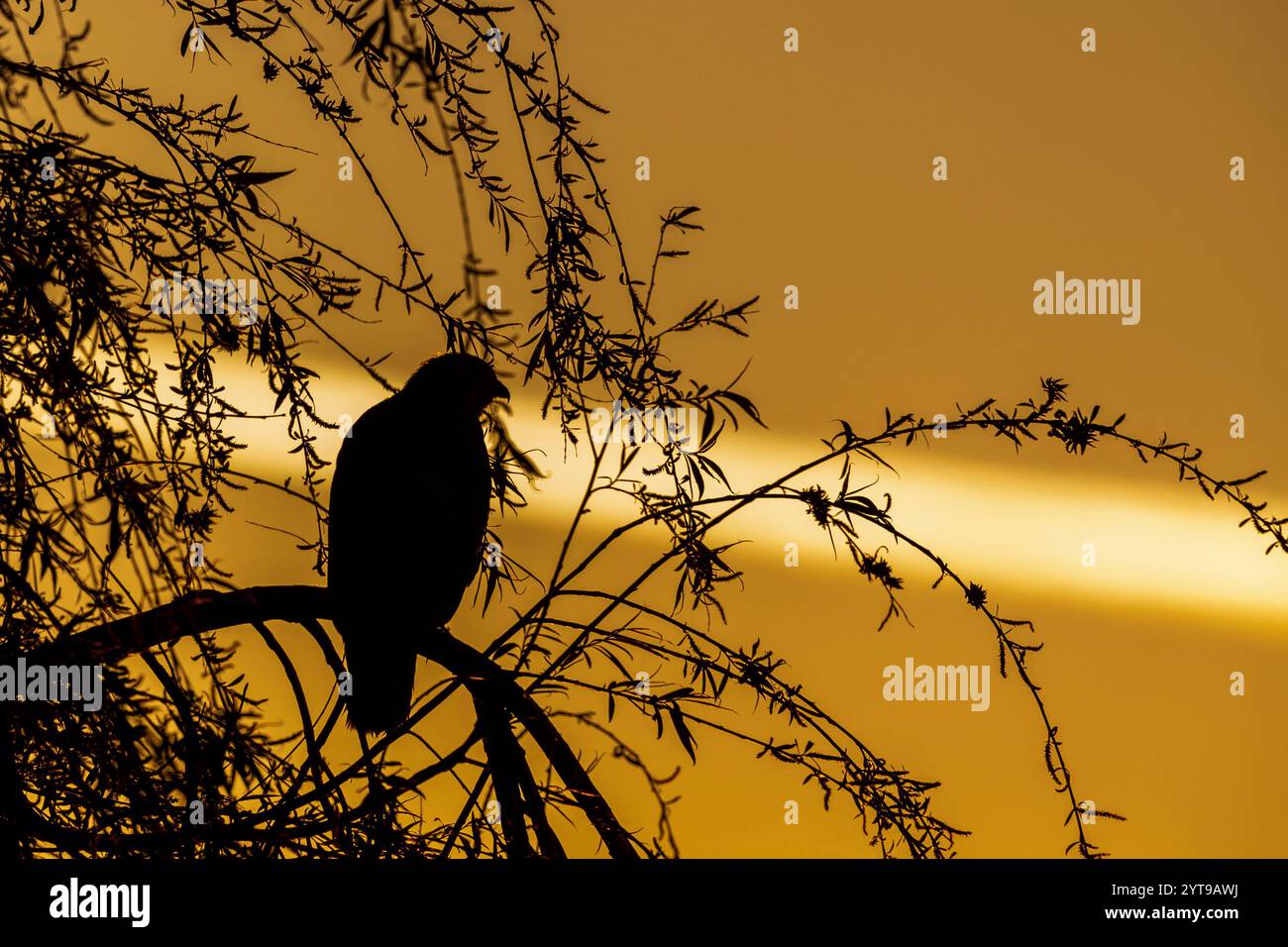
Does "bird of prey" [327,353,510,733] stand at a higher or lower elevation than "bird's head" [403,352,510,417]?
lower

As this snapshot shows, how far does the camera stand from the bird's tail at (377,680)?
1.92 meters

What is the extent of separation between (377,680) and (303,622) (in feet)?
1.75

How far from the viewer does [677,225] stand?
4.07ft

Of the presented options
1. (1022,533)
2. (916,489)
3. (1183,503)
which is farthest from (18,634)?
(1183,503)

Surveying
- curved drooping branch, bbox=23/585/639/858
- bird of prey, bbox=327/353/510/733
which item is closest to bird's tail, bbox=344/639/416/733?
bird of prey, bbox=327/353/510/733

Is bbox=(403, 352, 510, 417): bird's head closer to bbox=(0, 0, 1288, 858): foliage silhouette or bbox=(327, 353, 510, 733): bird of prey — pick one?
bbox=(327, 353, 510, 733): bird of prey

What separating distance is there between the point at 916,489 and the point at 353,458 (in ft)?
4.77

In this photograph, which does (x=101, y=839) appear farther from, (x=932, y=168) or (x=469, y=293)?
(x=932, y=168)

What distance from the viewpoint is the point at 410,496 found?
6.64 feet

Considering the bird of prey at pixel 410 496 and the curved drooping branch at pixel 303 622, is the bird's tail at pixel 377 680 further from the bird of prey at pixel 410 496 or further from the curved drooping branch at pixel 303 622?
the curved drooping branch at pixel 303 622

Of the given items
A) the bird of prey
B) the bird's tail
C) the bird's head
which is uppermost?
the bird's head

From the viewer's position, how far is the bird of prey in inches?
79.0

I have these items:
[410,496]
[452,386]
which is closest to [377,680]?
[410,496]

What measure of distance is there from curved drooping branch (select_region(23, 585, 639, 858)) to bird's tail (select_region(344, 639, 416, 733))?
16.4 inches
